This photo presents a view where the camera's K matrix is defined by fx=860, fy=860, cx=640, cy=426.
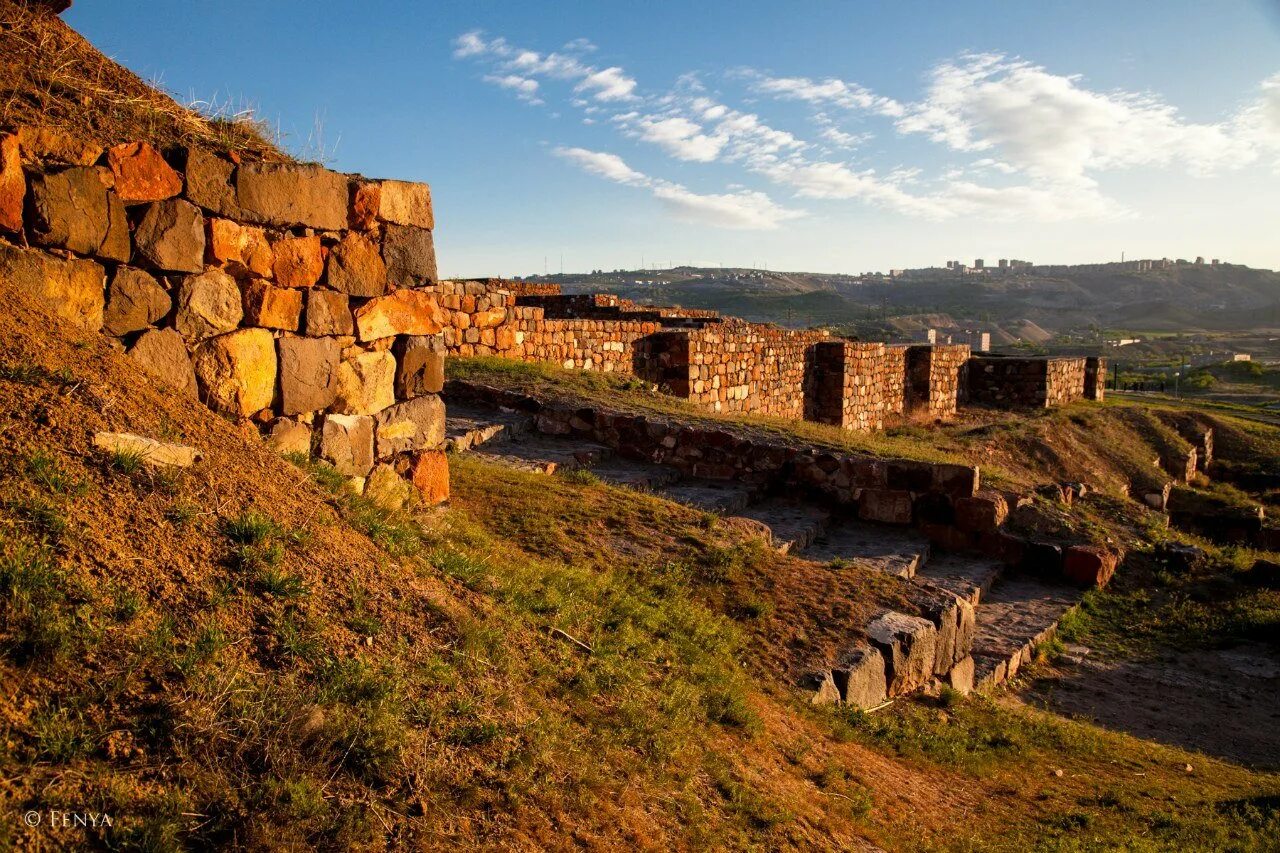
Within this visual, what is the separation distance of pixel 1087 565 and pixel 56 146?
896 centimetres

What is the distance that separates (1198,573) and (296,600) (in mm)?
9455

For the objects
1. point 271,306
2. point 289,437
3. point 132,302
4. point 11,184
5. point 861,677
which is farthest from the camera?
point 861,677

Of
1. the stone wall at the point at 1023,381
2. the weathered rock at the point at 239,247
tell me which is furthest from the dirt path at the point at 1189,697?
the stone wall at the point at 1023,381

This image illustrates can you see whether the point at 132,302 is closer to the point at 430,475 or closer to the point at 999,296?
the point at 430,475

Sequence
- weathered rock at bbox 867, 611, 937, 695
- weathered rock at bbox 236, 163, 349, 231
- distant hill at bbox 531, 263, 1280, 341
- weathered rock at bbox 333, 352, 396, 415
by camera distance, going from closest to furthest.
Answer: weathered rock at bbox 236, 163, 349, 231 → weathered rock at bbox 333, 352, 396, 415 → weathered rock at bbox 867, 611, 937, 695 → distant hill at bbox 531, 263, 1280, 341

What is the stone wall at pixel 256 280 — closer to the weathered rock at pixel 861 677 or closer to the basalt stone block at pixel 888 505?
the weathered rock at pixel 861 677

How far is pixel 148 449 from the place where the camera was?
3180mm

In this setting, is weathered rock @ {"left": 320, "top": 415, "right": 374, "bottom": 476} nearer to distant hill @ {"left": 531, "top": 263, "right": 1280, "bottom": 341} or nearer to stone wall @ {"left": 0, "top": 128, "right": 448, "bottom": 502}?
stone wall @ {"left": 0, "top": 128, "right": 448, "bottom": 502}

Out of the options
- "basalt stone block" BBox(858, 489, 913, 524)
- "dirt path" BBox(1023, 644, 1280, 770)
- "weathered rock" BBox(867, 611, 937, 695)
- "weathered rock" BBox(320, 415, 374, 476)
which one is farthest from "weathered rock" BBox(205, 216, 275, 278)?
"basalt stone block" BBox(858, 489, 913, 524)

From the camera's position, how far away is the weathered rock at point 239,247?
13.3 ft

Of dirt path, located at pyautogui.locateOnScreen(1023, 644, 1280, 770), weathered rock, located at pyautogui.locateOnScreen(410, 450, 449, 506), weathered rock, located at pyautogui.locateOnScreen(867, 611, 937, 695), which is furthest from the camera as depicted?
dirt path, located at pyautogui.locateOnScreen(1023, 644, 1280, 770)

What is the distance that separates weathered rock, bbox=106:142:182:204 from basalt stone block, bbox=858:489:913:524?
7.07m

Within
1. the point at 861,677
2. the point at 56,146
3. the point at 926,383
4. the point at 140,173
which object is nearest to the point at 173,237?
the point at 140,173

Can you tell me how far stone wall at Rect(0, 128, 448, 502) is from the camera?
3.50m
